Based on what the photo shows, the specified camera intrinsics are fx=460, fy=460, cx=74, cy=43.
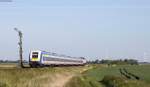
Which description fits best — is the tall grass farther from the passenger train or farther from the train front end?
the passenger train

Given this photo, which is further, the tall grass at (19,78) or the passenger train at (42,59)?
the passenger train at (42,59)

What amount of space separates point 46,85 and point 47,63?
3294cm

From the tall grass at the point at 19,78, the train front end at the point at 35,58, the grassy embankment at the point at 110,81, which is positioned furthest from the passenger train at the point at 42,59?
the tall grass at the point at 19,78

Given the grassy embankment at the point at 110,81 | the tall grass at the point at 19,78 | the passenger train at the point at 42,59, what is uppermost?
the passenger train at the point at 42,59

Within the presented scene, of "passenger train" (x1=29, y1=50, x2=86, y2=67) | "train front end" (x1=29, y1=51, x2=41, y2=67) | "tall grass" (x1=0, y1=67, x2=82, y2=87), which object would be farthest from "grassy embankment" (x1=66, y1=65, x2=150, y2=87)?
"tall grass" (x1=0, y1=67, x2=82, y2=87)

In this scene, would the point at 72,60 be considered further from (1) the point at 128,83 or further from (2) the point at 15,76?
(2) the point at 15,76

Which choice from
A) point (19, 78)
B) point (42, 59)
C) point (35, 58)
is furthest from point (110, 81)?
point (35, 58)

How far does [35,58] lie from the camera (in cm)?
7306

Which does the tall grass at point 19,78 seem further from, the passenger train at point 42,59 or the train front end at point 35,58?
the passenger train at point 42,59

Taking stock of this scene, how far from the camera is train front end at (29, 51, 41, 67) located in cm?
7256

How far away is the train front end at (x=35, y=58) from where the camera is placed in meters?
72.6

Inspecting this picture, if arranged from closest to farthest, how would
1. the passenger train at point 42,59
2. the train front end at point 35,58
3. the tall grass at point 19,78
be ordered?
the tall grass at point 19,78 → the train front end at point 35,58 → the passenger train at point 42,59

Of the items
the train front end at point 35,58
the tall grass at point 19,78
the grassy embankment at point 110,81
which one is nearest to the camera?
the tall grass at point 19,78

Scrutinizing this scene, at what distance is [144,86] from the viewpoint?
44219 millimetres
